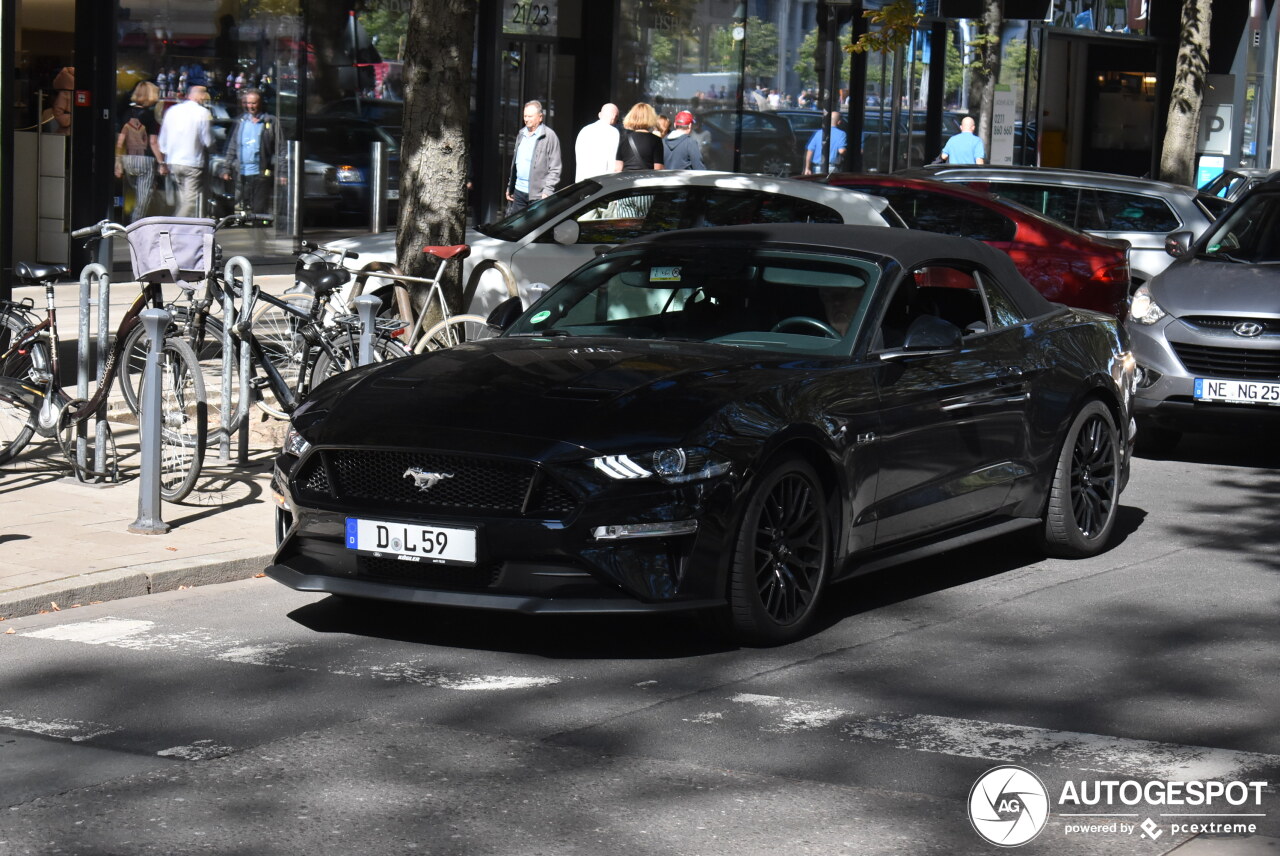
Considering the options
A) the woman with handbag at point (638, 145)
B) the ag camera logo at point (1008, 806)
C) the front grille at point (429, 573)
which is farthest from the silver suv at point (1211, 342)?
the woman with handbag at point (638, 145)

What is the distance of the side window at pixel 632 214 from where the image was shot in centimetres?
1305

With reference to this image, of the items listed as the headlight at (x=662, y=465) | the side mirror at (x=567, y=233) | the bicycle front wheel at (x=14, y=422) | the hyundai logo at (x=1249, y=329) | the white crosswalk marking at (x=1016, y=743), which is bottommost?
the white crosswalk marking at (x=1016, y=743)

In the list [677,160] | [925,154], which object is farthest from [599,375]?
[925,154]

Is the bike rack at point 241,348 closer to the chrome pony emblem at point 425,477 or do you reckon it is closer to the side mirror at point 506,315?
the side mirror at point 506,315

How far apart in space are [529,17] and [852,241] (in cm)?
1687

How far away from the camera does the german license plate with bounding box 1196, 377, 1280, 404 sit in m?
11.2

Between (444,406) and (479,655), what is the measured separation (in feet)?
2.96

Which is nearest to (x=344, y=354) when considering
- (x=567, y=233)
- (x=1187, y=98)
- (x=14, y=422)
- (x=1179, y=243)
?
(x=14, y=422)

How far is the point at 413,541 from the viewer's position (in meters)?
6.33

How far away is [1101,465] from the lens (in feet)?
29.0

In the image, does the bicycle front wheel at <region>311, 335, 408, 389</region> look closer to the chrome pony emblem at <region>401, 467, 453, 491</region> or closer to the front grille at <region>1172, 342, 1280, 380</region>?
the chrome pony emblem at <region>401, 467, 453, 491</region>

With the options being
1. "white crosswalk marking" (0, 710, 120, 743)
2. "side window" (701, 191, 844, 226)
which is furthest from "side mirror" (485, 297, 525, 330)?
"side window" (701, 191, 844, 226)

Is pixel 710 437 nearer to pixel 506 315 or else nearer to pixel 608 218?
pixel 506 315

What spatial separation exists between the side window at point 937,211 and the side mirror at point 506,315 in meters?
5.54
